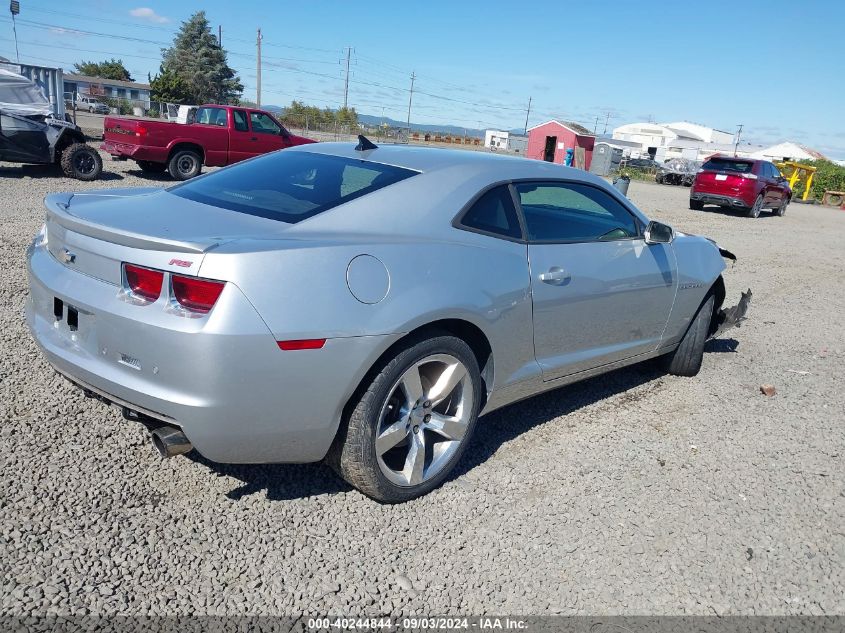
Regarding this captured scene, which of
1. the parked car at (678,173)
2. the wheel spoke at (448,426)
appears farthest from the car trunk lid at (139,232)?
the parked car at (678,173)

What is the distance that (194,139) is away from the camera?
14336 mm

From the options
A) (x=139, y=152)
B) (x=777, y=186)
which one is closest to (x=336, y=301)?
(x=139, y=152)

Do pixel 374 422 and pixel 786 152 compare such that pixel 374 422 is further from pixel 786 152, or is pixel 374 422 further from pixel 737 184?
pixel 786 152

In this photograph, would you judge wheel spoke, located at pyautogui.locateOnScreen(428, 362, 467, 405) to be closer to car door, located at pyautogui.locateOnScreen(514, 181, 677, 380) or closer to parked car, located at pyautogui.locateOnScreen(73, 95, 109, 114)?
car door, located at pyautogui.locateOnScreen(514, 181, 677, 380)

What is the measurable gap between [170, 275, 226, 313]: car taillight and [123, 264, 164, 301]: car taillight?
86 mm

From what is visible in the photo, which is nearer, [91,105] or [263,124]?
[263,124]

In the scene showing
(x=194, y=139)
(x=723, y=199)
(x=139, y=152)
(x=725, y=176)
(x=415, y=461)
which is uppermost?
(x=725, y=176)

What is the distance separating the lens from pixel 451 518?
116 inches

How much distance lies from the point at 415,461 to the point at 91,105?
2609 inches

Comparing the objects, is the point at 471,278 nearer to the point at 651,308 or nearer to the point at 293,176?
the point at 293,176

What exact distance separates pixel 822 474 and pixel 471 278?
7.65 ft

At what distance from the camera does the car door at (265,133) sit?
15.4 meters

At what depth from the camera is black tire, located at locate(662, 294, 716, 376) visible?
4.79 metres

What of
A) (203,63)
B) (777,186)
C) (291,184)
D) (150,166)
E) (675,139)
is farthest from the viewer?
(675,139)
